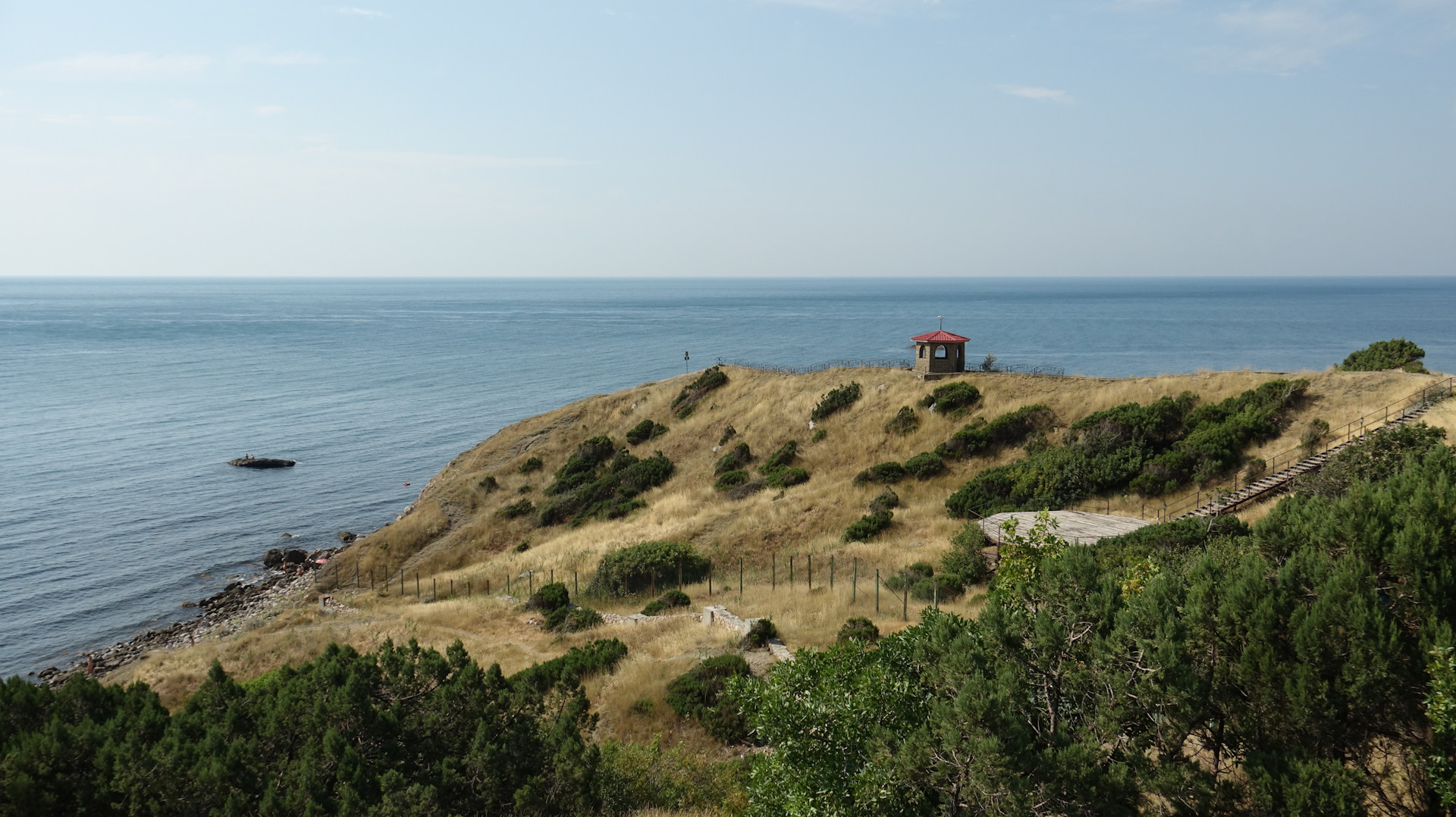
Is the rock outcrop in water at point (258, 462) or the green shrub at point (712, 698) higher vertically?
the green shrub at point (712, 698)

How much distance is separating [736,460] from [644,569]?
54.8 feet

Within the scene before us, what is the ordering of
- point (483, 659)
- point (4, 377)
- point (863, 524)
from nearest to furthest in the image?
point (483, 659) < point (863, 524) < point (4, 377)

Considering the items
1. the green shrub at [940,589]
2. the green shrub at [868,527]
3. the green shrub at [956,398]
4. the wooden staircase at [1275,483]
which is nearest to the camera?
the green shrub at [940,589]

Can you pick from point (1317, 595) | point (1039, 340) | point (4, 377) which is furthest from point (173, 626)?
point (1039, 340)

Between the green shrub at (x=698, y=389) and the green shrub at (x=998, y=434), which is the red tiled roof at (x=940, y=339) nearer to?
the green shrub at (x=998, y=434)

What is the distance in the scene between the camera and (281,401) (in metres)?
92.7

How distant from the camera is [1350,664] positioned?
9164mm

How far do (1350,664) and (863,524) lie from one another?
2689 centimetres

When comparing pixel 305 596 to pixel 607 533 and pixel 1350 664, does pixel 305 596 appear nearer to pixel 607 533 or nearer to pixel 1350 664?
pixel 607 533

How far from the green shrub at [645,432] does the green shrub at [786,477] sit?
14.2 m

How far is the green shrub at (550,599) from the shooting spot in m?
31.5

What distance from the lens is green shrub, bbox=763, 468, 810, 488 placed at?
45375mm

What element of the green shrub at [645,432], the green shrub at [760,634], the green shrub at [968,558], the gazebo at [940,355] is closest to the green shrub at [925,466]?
the green shrub at [968,558]

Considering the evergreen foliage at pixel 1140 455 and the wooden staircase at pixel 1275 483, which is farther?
the evergreen foliage at pixel 1140 455
